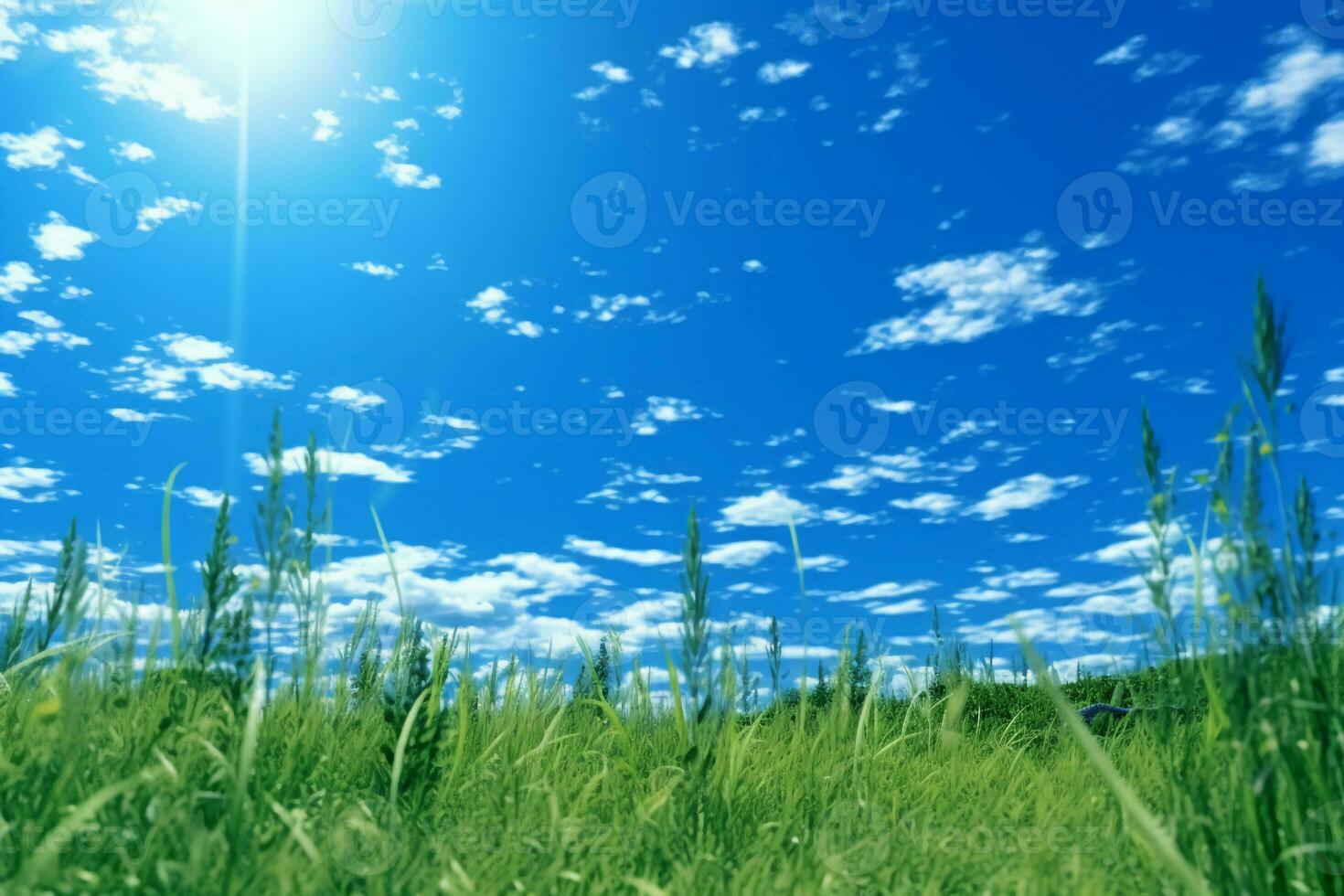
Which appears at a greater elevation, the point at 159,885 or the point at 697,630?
the point at 697,630

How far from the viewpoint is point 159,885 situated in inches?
97.8

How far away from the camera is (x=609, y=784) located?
4.05 metres

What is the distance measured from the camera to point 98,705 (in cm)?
368

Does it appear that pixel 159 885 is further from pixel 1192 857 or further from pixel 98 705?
pixel 1192 857

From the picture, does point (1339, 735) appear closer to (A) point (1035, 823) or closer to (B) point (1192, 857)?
(B) point (1192, 857)

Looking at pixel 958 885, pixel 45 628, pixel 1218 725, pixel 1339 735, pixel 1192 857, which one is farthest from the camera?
pixel 45 628

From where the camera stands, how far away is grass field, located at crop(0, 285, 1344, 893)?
2.70 m

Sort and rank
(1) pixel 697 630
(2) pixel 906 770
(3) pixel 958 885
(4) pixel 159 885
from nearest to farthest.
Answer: (4) pixel 159 885
(3) pixel 958 885
(1) pixel 697 630
(2) pixel 906 770

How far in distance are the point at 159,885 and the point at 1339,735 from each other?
3.20 meters

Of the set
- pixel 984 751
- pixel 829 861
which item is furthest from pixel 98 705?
pixel 984 751

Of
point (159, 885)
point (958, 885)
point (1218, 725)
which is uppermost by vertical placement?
point (1218, 725)

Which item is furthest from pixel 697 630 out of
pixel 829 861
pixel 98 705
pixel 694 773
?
pixel 98 705

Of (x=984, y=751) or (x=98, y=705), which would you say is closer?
(x=98, y=705)

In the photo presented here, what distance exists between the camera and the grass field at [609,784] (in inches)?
106
